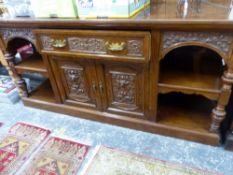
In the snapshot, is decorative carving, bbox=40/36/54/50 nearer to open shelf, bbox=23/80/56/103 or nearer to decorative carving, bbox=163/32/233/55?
open shelf, bbox=23/80/56/103

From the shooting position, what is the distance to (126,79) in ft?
3.80

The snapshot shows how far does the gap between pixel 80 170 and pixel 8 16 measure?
42.1 inches

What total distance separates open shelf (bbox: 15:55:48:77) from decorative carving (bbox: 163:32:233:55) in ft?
2.91

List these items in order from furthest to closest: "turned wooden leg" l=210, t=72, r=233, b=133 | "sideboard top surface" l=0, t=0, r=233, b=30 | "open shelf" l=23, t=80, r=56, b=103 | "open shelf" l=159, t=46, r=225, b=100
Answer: "open shelf" l=23, t=80, r=56, b=103, "open shelf" l=159, t=46, r=225, b=100, "turned wooden leg" l=210, t=72, r=233, b=133, "sideboard top surface" l=0, t=0, r=233, b=30

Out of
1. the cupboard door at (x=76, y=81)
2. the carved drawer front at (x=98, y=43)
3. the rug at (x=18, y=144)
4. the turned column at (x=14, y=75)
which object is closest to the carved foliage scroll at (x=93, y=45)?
the carved drawer front at (x=98, y=43)

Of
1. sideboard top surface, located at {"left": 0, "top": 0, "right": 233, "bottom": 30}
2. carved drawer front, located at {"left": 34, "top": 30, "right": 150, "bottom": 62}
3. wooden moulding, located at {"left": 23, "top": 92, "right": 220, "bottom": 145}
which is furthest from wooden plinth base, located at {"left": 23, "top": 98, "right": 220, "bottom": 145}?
sideboard top surface, located at {"left": 0, "top": 0, "right": 233, "bottom": 30}

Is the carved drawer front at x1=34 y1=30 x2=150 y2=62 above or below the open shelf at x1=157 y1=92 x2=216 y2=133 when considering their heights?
above

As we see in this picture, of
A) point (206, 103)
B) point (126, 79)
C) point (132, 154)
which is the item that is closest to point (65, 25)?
point (126, 79)

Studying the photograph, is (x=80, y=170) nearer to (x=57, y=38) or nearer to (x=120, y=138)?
(x=120, y=138)

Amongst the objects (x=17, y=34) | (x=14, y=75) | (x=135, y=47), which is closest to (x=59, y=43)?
(x=17, y=34)

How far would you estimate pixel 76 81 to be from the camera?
4.31 feet

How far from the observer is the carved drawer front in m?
0.97

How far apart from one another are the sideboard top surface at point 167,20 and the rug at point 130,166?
747mm

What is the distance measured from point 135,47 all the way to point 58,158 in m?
0.82
